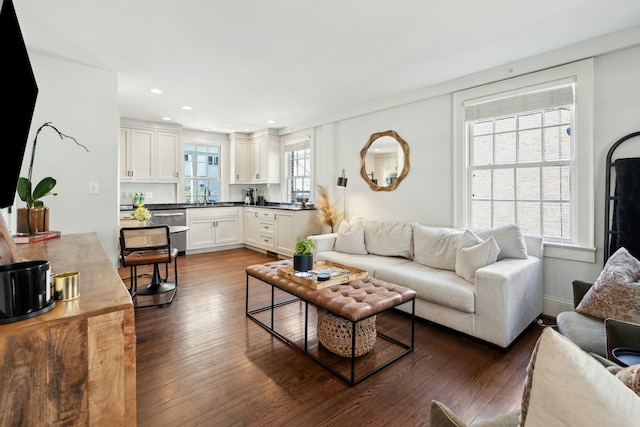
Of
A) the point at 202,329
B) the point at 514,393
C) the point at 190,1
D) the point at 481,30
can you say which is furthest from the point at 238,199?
the point at 514,393

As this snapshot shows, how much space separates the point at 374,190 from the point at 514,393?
2944 mm

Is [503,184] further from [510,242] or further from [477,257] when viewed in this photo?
[477,257]

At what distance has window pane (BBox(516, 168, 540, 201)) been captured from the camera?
2994mm

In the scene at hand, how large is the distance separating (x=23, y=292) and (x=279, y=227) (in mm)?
4613

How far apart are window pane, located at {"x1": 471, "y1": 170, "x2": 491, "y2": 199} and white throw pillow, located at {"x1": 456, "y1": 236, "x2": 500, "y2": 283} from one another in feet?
2.81

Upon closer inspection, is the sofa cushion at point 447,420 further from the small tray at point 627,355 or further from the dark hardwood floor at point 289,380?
the dark hardwood floor at point 289,380

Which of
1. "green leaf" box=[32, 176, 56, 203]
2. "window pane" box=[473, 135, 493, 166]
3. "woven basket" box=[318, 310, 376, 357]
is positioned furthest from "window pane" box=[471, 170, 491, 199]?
"green leaf" box=[32, 176, 56, 203]

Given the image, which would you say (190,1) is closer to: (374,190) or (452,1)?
(452,1)

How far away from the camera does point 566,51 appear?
8.71 ft

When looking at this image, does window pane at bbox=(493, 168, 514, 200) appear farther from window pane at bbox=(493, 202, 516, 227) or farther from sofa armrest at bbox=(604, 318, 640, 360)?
sofa armrest at bbox=(604, 318, 640, 360)

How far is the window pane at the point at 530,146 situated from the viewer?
9.77 ft

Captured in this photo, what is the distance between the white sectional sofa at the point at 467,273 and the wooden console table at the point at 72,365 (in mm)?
2306

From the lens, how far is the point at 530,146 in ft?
9.93

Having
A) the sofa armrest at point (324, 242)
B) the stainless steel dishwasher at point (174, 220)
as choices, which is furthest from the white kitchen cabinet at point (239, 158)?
the sofa armrest at point (324, 242)
